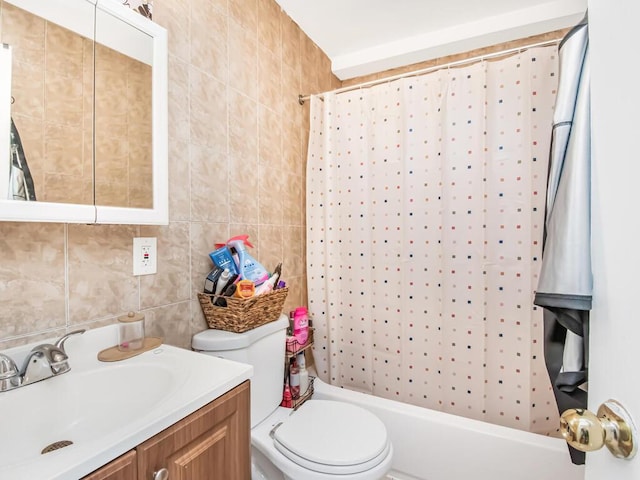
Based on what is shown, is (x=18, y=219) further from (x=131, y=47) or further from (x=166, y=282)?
(x=131, y=47)

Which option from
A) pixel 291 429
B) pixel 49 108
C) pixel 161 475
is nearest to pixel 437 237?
pixel 291 429

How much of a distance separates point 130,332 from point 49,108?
64 centimetres

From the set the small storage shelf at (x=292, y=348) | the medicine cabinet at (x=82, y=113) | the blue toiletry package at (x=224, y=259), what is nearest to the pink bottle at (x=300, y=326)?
the small storage shelf at (x=292, y=348)

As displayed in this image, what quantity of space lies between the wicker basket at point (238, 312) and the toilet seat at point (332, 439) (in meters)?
0.43

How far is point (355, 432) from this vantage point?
1214 millimetres

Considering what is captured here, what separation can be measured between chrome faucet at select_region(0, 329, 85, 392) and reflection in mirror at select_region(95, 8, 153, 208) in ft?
1.27

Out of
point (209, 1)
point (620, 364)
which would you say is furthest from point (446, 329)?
point (209, 1)

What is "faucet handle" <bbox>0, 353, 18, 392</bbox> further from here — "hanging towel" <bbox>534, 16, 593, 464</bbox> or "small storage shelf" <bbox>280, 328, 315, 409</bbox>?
"hanging towel" <bbox>534, 16, 593, 464</bbox>

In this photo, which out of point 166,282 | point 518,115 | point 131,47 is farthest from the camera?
point 518,115

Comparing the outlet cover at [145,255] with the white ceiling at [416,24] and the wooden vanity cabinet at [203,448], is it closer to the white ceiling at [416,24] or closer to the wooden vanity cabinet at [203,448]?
the wooden vanity cabinet at [203,448]

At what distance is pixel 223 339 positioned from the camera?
1.13 m

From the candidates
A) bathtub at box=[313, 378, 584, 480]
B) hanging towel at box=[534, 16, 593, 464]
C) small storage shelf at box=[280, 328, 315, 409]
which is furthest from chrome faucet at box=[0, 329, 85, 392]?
bathtub at box=[313, 378, 584, 480]

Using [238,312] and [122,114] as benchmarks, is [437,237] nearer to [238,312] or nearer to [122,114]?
[238,312]

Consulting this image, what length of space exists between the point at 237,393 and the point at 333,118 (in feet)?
5.07
